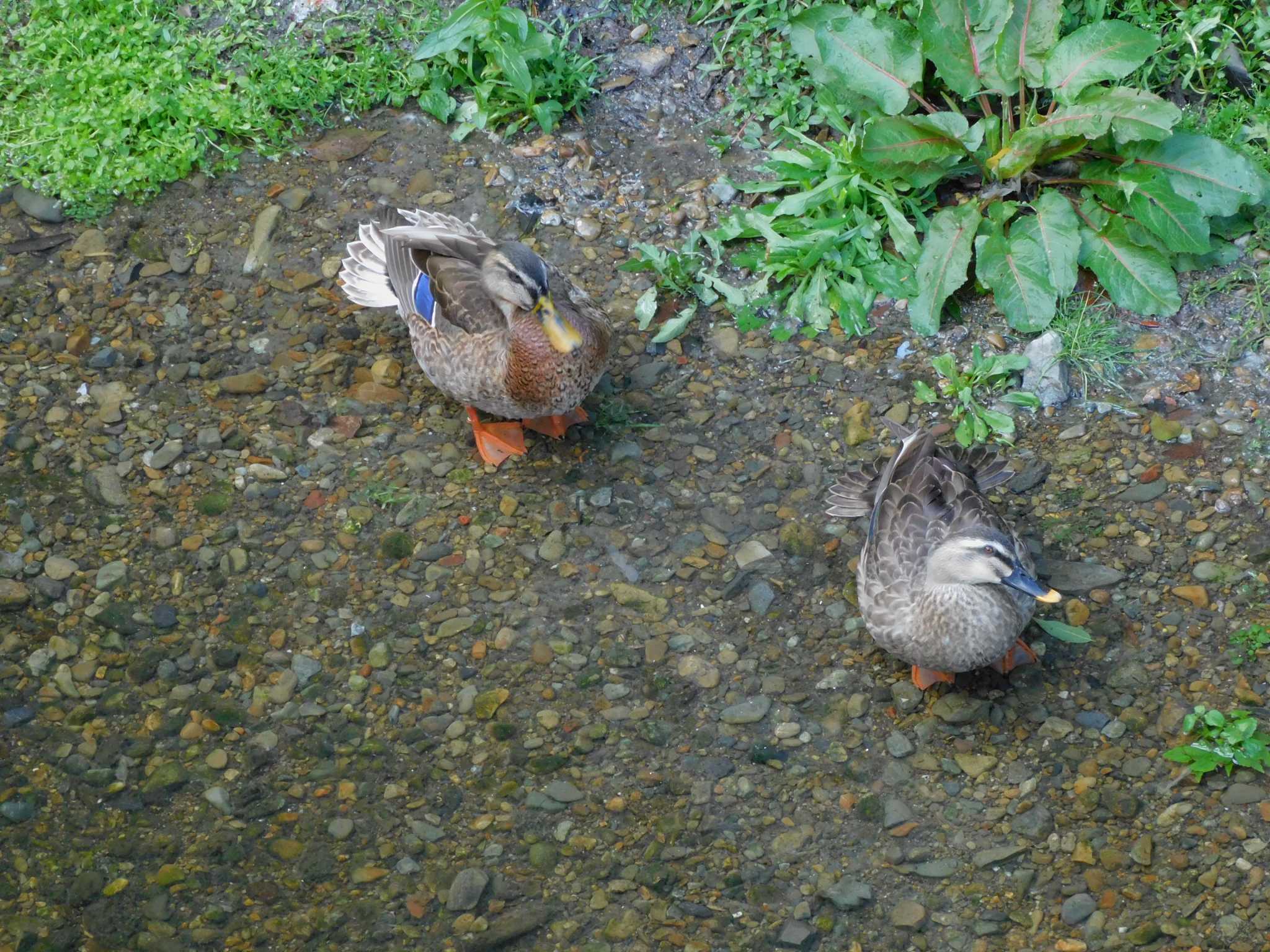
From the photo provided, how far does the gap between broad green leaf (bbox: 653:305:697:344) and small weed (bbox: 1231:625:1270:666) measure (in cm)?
255

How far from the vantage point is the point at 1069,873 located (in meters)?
3.77

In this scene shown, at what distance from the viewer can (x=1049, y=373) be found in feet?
17.0

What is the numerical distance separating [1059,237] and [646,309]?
70.5 inches

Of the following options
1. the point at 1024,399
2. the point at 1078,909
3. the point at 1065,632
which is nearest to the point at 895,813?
the point at 1078,909

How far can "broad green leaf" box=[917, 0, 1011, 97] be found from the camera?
17.8 ft

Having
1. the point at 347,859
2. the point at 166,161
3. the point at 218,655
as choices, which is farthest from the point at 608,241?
the point at 347,859

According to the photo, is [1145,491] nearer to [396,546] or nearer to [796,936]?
[796,936]

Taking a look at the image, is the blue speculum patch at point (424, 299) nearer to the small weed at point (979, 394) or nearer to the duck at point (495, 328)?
the duck at point (495, 328)

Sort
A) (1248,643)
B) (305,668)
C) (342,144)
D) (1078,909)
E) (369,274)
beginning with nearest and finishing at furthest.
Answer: (1078,909)
(1248,643)
(305,668)
(369,274)
(342,144)

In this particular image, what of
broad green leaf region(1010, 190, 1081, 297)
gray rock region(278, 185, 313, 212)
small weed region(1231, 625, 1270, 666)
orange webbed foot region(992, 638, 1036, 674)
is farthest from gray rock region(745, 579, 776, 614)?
gray rock region(278, 185, 313, 212)

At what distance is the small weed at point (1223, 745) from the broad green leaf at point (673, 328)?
264 centimetres

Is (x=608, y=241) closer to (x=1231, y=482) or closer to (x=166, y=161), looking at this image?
A: (x=166, y=161)

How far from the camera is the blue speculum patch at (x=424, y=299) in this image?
5152 mm

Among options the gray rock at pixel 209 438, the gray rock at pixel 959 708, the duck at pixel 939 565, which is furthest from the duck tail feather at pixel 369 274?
the gray rock at pixel 959 708
